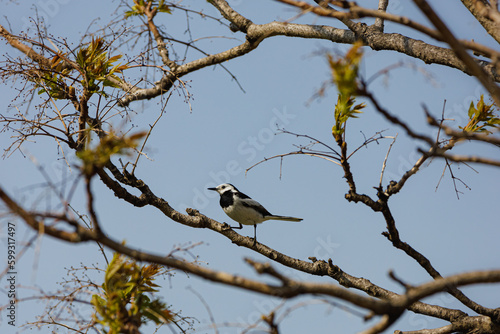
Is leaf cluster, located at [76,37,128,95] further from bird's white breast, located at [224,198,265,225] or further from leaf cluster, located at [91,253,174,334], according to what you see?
bird's white breast, located at [224,198,265,225]

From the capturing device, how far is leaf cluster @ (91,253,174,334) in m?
3.08

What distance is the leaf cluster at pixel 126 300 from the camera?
10.1 feet

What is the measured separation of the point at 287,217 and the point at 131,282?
15.8 feet

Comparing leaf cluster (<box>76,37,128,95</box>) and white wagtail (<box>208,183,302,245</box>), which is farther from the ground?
white wagtail (<box>208,183,302,245</box>)

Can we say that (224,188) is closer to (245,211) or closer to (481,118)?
(245,211)

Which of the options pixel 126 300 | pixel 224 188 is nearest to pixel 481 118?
pixel 126 300

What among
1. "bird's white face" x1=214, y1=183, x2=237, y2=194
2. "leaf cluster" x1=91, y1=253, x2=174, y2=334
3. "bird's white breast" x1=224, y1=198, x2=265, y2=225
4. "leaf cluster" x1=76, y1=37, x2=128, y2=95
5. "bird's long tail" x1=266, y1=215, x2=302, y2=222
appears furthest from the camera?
"bird's white face" x1=214, y1=183, x2=237, y2=194

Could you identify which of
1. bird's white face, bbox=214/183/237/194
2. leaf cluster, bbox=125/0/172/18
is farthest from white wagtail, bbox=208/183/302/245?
leaf cluster, bbox=125/0/172/18

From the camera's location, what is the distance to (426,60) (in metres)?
4.45

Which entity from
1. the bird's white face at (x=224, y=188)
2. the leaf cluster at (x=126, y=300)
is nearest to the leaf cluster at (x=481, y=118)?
the leaf cluster at (x=126, y=300)

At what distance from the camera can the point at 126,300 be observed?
3.25 metres

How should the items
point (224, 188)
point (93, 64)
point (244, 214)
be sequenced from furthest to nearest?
1. point (224, 188)
2. point (244, 214)
3. point (93, 64)

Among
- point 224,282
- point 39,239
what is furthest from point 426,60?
point 39,239

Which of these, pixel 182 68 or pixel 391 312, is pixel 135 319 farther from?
pixel 182 68
